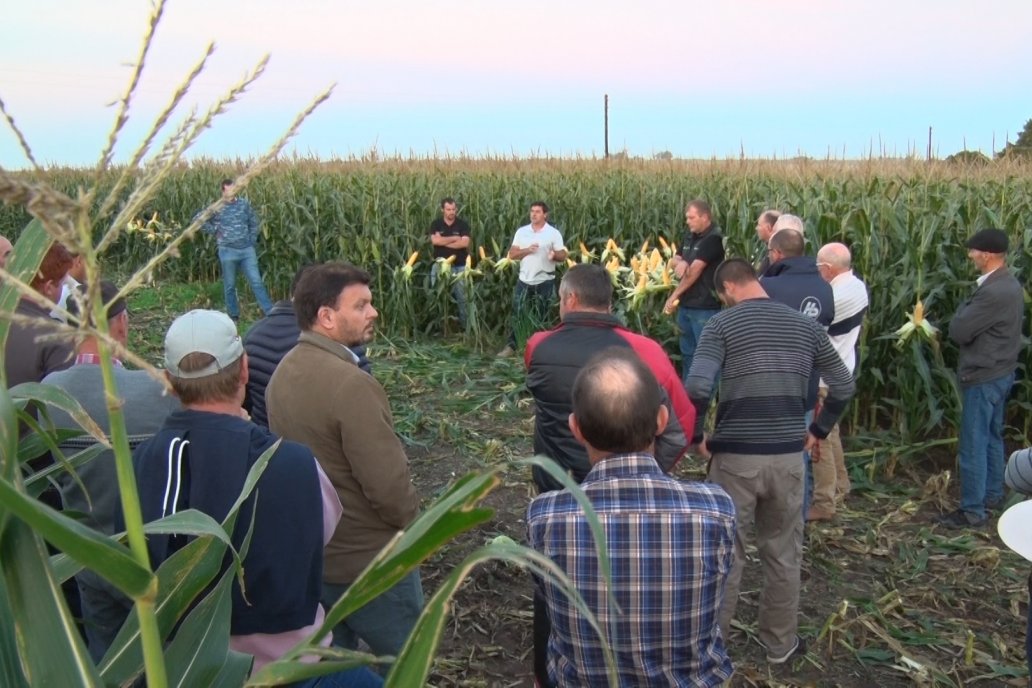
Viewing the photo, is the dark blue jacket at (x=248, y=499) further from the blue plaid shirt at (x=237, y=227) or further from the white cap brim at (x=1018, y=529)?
the blue plaid shirt at (x=237, y=227)

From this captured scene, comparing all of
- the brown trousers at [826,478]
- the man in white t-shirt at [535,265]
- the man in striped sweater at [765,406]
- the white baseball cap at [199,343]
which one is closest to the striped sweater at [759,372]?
the man in striped sweater at [765,406]

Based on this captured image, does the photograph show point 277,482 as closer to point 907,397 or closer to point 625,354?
point 625,354

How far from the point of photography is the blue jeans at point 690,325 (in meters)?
6.95

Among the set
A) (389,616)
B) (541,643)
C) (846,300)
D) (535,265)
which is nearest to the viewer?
(389,616)

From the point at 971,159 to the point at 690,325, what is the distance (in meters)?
8.71

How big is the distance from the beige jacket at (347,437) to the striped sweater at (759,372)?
1.40 m

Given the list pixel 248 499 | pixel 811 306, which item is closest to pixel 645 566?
pixel 248 499

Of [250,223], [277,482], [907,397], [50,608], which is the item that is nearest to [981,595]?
[907,397]

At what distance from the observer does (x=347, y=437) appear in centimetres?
270

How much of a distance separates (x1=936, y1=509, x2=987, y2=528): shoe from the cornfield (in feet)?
2.38

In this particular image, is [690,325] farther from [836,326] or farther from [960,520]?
[960,520]

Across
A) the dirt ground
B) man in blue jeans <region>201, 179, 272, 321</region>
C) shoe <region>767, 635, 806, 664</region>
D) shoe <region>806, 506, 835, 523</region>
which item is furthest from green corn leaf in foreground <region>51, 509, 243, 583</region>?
man in blue jeans <region>201, 179, 272, 321</region>

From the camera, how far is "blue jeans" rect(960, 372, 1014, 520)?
5148 millimetres

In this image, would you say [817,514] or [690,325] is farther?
[690,325]
